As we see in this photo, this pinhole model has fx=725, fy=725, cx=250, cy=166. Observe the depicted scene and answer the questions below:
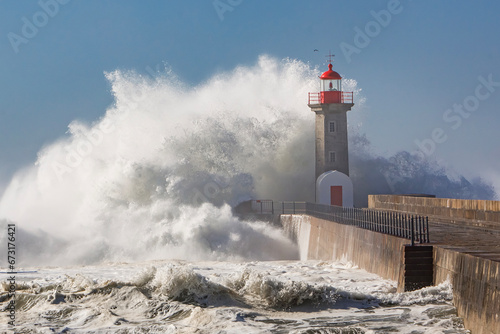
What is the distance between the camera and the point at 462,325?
8562 millimetres

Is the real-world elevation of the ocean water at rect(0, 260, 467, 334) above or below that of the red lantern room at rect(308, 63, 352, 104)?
below

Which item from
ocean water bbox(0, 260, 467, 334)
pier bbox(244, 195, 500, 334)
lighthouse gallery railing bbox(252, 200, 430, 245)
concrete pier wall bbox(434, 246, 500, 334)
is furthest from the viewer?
lighthouse gallery railing bbox(252, 200, 430, 245)

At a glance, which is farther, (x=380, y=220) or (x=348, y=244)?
(x=348, y=244)

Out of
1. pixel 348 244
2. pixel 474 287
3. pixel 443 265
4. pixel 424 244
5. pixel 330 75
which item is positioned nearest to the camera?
pixel 474 287

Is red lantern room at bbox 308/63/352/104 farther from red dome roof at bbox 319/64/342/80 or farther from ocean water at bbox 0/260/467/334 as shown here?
ocean water at bbox 0/260/467/334

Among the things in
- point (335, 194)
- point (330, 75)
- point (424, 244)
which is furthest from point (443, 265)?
point (330, 75)

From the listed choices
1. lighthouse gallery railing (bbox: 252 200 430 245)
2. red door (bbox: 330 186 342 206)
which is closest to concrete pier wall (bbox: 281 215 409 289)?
lighthouse gallery railing (bbox: 252 200 430 245)

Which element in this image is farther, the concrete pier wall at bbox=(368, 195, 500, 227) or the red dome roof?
the red dome roof

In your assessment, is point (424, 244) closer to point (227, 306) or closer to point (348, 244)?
point (227, 306)

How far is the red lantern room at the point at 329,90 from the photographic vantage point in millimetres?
27812

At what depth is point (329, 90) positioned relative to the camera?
92.1 ft

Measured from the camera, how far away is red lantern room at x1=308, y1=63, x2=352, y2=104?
27812mm

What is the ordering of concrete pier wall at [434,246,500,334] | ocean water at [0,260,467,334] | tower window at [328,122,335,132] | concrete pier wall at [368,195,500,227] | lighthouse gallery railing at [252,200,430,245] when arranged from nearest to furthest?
concrete pier wall at [434,246,500,334] < ocean water at [0,260,467,334] < lighthouse gallery railing at [252,200,430,245] < concrete pier wall at [368,195,500,227] < tower window at [328,122,335,132]

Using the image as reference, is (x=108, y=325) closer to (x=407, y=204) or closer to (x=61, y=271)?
(x=61, y=271)
